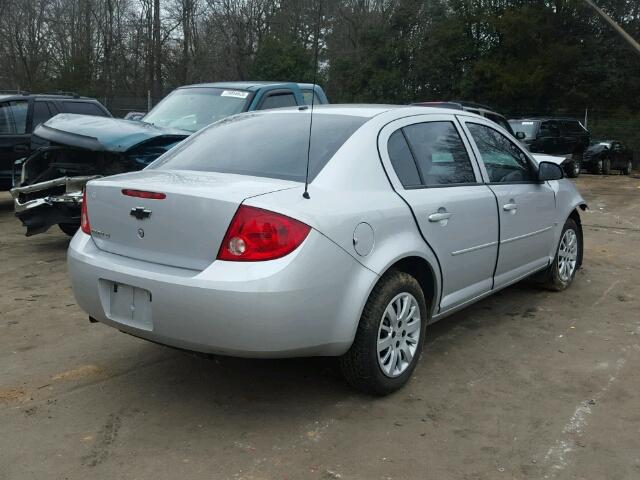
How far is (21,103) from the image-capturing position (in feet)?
32.0

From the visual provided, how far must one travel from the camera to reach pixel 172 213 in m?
3.21

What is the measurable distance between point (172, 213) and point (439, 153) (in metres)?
1.87

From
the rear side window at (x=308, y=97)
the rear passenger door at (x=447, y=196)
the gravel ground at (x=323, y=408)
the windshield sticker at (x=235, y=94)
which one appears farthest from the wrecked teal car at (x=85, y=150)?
the rear passenger door at (x=447, y=196)

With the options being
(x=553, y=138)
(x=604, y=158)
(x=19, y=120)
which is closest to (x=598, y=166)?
(x=604, y=158)

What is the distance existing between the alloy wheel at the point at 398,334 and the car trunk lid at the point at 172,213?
898 mm

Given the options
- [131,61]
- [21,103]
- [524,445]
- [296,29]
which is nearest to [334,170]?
[524,445]

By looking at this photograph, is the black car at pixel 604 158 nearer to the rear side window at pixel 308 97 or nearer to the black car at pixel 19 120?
the rear side window at pixel 308 97

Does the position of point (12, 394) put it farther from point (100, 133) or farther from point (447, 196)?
point (100, 133)

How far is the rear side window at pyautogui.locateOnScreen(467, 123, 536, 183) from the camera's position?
4.68 meters

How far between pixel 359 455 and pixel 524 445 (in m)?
0.81

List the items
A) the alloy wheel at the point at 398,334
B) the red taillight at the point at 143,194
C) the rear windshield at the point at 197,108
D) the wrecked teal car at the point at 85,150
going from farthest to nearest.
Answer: the rear windshield at the point at 197,108 < the wrecked teal car at the point at 85,150 < the alloy wheel at the point at 398,334 < the red taillight at the point at 143,194

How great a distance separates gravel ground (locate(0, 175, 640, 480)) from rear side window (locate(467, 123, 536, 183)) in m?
1.11

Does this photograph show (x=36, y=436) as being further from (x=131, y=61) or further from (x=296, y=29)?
(x=131, y=61)

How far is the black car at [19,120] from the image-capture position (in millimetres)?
9438
